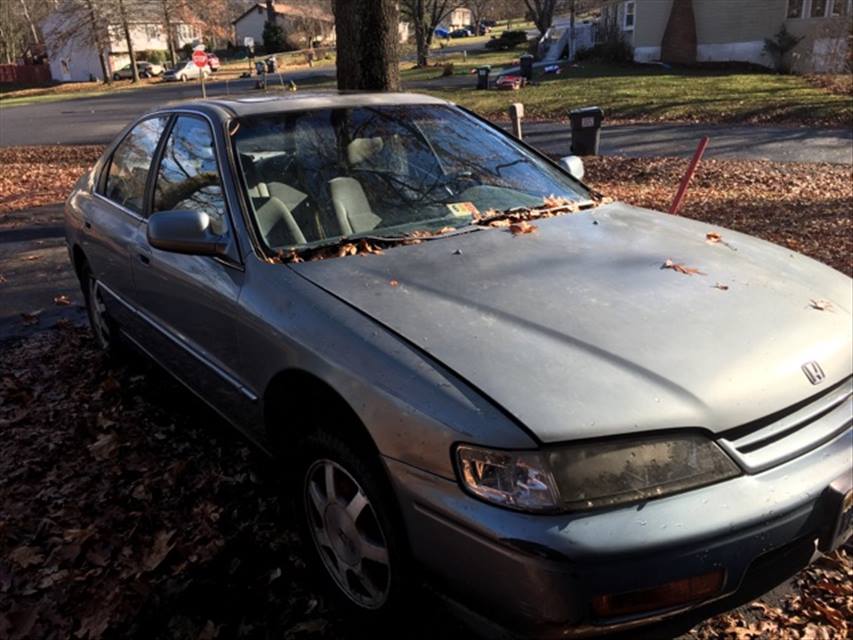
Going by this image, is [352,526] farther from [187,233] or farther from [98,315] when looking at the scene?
[98,315]

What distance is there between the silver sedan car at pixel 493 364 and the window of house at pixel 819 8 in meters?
32.0

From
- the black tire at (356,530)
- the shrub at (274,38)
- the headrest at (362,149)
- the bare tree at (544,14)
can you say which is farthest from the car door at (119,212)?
the shrub at (274,38)

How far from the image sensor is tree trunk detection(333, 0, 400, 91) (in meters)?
6.50

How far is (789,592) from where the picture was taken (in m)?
2.68

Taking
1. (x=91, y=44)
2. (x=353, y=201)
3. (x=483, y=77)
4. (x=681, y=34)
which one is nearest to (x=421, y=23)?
(x=681, y=34)

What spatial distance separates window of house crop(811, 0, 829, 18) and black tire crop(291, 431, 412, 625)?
33.7 m

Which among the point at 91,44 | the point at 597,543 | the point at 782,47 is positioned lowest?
the point at 782,47

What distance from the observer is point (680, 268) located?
2.65 metres

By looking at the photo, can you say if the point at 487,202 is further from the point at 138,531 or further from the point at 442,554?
the point at 138,531

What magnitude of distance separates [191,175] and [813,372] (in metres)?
2.72

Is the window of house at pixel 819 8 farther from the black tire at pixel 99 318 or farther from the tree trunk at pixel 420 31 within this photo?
the black tire at pixel 99 318

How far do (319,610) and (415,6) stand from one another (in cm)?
4837

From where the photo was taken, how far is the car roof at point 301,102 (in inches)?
133

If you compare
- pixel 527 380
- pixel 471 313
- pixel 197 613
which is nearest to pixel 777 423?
pixel 527 380
